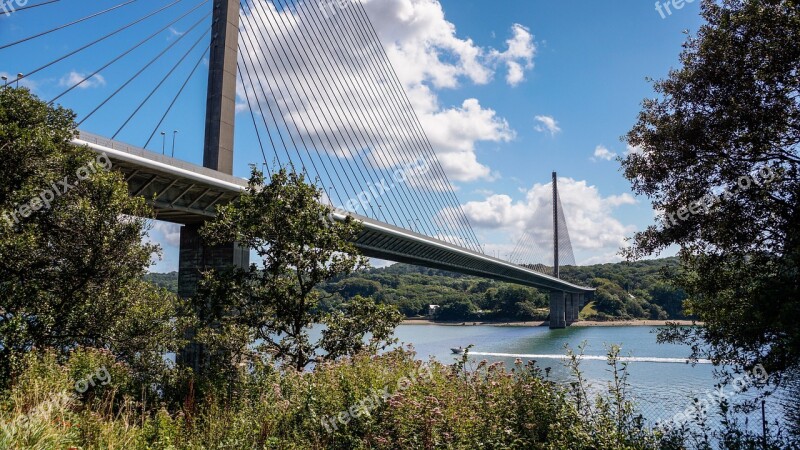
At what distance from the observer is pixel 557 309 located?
102125 millimetres

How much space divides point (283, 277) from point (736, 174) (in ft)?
32.6

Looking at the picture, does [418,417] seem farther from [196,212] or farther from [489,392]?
[196,212]

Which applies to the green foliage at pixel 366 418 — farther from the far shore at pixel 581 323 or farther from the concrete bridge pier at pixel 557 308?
the far shore at pixel 581 323

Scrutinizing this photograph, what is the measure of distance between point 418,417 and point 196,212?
22306 millimetres

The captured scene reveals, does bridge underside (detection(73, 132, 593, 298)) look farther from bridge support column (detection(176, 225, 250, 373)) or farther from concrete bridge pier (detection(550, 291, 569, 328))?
concrete bridge pier (detection(550, 291, 569, 328))

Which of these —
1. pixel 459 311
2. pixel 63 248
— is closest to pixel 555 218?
pixel 459 311

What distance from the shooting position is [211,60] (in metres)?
24.6

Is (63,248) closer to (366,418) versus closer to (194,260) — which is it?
(366,418)

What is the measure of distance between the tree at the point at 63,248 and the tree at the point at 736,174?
11.4 m

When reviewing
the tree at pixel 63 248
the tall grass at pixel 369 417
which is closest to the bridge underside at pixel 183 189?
the tree at pixel 63 248

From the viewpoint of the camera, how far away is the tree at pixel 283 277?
12.8 metres

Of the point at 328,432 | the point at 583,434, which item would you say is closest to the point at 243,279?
the point at 328,432

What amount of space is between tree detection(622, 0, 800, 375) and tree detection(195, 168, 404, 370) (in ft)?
24.0

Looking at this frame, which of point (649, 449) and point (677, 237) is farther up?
point (677, 237)
